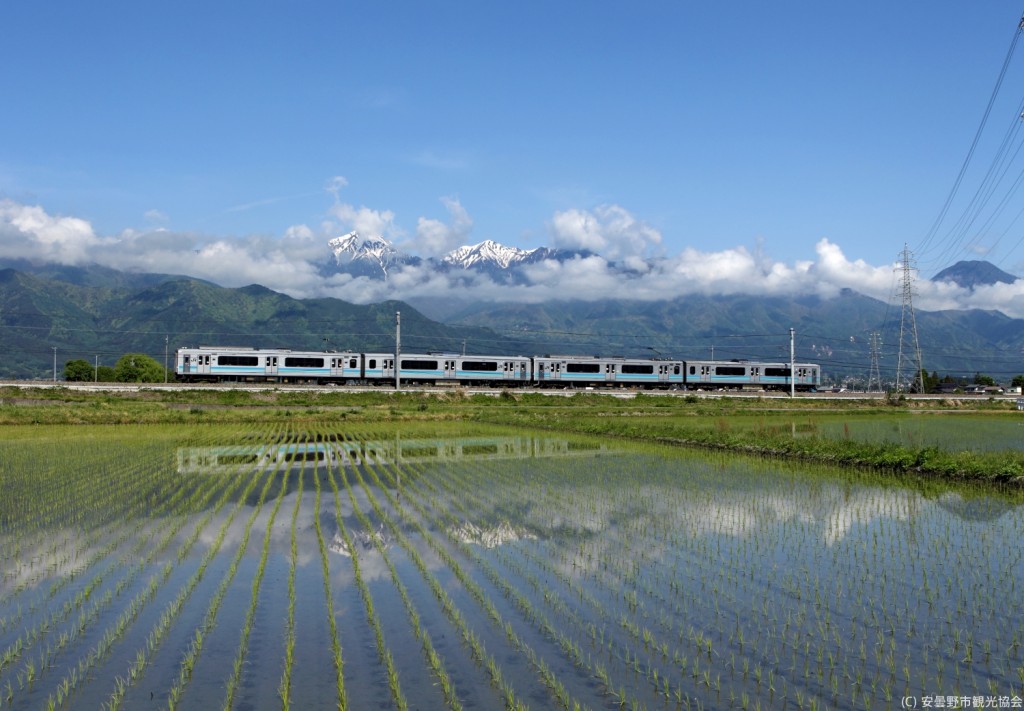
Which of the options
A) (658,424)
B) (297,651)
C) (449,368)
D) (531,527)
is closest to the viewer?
(297,651)

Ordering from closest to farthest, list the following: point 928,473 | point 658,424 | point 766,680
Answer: point 766,680
point 928,473
point 658,424

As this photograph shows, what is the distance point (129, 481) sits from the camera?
51.5 ft

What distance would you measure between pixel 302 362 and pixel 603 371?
906 inches

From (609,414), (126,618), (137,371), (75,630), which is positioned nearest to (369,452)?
(126,618)

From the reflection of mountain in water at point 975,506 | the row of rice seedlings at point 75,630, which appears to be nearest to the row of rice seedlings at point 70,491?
the row of rice seedlings at point 75,630

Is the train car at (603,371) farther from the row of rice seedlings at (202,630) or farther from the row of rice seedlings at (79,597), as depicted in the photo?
the row of rice seedlings at (202,630)

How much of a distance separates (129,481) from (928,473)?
54.5 feet

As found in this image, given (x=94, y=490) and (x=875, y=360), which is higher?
(x=875, y=360)

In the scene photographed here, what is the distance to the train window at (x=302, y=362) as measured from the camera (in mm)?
55281

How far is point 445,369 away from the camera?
5791 centimetres

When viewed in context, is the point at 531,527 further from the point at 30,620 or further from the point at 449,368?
the point at 449,368

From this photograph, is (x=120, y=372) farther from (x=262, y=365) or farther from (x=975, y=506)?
(x=975, y=506)

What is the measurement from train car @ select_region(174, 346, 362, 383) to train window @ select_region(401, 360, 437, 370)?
11.1 ft

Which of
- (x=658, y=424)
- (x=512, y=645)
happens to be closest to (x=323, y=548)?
(x=512, y=645)
